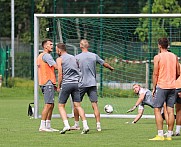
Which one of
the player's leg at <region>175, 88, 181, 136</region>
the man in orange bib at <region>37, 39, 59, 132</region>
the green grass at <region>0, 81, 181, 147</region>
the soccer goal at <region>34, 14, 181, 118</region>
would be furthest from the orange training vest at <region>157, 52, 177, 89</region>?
the soccer goal at <region>34, 14, 181, 118</region>

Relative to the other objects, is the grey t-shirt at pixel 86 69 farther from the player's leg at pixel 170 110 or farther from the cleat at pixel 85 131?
the player's leg at pixel 170 110

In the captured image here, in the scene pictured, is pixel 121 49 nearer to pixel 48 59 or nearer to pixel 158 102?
pixel 48 59

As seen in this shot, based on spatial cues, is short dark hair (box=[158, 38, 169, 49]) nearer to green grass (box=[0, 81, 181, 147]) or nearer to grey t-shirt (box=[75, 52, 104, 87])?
green grass (box=[0, 81, 181, 147])

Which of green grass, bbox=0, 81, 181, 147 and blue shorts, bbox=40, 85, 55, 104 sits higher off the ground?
blue shorts, bbox=40, 85, 55, 104

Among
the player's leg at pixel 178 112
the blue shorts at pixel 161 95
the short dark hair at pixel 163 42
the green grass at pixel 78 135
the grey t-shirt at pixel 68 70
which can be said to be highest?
the short dark hair at pixel 163 42

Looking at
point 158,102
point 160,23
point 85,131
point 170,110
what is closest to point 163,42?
point 158,102

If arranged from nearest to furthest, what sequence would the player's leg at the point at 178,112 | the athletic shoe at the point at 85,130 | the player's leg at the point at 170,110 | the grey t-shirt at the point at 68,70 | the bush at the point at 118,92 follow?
1. the player's leg at the point at 170,110
2. the player's leg at the point at 178,112
3. the athletic shoe at the point at 85,130
4. the grey t-shirt at the point at 68,70
5. the bush at the point at 118,92

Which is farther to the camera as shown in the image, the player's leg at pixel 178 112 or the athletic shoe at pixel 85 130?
the athletic shoe at pixel 85 130

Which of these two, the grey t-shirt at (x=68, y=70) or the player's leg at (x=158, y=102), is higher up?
the grey t-shirt at (x=68, y=70)

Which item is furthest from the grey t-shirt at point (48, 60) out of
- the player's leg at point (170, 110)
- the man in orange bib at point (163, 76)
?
the player's leg at point (170, 110)

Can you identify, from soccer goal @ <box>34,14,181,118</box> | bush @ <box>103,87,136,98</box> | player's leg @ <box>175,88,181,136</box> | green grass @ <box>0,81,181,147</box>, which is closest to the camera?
green grass @ <box>0,81,181,147</box>

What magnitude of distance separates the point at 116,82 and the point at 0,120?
10018mm

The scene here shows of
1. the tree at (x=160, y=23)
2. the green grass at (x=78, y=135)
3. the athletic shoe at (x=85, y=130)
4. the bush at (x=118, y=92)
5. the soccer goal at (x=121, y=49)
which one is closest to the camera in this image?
the green grass at (x=78, y=135)

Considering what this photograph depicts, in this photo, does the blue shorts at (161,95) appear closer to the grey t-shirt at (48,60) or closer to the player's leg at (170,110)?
the player's leg at (170,110)
